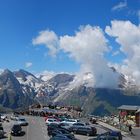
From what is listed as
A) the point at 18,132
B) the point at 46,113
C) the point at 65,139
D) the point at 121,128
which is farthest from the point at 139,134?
the point at 46,113

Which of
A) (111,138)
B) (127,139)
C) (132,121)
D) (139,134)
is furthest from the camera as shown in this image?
(132,121)

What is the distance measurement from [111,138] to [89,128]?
22104 mm

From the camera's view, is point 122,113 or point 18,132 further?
point 122,113

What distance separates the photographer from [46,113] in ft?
488

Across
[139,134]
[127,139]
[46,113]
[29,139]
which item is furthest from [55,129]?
[46,113]

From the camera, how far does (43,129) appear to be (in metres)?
Answer: 94.2

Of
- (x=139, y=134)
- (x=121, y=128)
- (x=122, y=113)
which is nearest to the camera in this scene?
(x=139, y=134)

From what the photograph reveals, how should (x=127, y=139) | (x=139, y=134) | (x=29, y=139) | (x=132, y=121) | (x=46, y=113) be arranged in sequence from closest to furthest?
(x=29, y=139) < (x=127, y=139) < (x=139, y=134) < (x=132, y=121) < (x=46, y=113)

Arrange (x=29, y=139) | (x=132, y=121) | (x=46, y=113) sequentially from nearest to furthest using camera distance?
(x=29, y=139), (x=132, y=121), (x=46, y=113)

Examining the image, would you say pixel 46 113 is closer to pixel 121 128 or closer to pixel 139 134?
pixel 121 128

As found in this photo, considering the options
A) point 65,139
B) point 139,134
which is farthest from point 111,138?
point 139,134

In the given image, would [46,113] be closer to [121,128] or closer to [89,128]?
[121,128]

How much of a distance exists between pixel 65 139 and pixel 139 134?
33.4 m

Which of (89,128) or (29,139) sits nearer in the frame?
(29,139)
